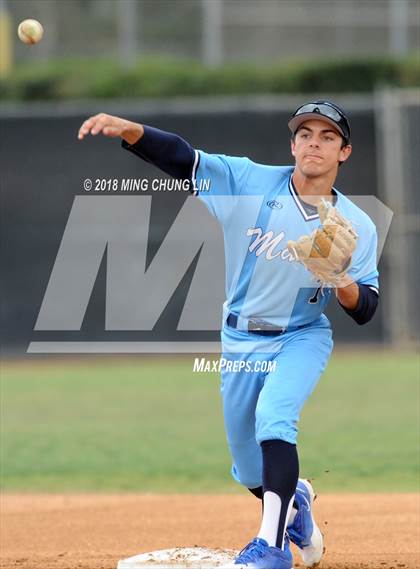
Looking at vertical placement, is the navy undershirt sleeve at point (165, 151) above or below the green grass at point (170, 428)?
above

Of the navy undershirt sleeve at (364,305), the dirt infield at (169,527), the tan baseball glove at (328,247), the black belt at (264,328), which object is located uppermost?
the tan baseball glove at (328,247)

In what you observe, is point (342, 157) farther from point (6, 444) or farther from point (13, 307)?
point (13, 307)

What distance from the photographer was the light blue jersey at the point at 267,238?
4.98 metres

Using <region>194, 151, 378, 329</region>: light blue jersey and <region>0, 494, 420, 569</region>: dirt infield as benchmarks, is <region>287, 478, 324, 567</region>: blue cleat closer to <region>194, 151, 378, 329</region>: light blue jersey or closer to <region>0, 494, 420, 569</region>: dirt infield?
<region>0, 494, 420, 569</region>: dirt infield

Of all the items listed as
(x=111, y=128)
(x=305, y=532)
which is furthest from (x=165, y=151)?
(x=305, y=532)

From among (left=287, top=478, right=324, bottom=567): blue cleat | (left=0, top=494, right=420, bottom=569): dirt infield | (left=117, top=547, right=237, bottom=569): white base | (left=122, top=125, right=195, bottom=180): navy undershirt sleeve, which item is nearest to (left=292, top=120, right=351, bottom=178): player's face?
(left=122, top=125, right=195, bottom=180): navy undershirt sleeve

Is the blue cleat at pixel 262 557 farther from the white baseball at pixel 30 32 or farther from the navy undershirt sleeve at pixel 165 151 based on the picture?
the white baseball at pixel 30 32

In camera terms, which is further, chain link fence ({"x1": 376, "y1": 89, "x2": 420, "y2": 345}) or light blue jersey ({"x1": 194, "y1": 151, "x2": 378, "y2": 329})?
chain link fence ({"x1": 376, "y1": 89, "x2": 420, "y2": 345})

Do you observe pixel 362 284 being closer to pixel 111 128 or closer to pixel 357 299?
→ pixel 357 299

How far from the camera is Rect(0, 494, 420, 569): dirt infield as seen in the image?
5.76m

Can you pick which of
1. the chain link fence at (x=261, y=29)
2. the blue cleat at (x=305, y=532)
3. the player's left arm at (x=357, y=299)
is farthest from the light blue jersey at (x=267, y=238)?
the chain link fence at (x=261, y=29)

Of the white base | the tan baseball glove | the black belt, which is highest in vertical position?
the tan baseball glove

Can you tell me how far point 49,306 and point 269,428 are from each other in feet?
33.0

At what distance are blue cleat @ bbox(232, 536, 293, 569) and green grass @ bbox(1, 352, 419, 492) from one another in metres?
3.60
